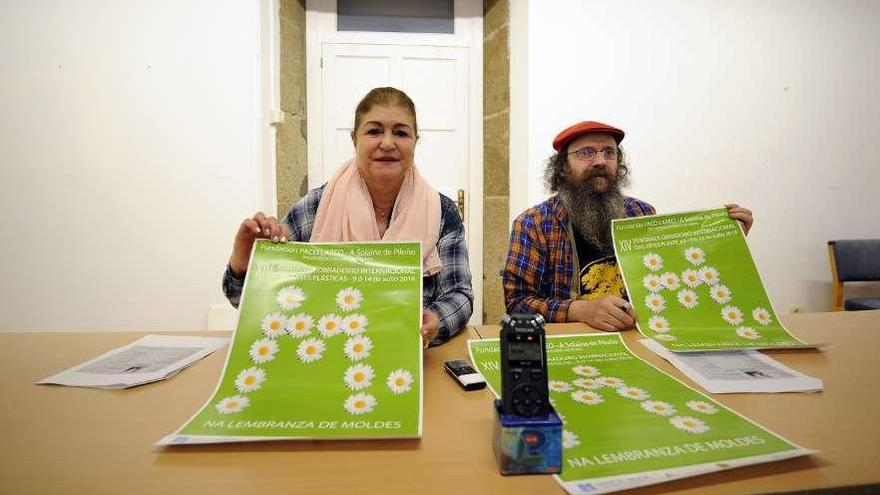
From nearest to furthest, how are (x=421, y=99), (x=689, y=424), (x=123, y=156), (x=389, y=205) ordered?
(x=689, y=424) → (x=389, y=205) → (x=123, y=156) → (x=421, y=99)

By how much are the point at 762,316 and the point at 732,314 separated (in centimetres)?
8

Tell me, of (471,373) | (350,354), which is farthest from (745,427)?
(350,354)

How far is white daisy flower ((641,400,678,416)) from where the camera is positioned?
73cm

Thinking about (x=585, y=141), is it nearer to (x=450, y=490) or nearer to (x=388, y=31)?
(x=450, y=490)

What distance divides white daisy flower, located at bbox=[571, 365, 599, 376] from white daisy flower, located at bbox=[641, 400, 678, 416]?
0.49 ft

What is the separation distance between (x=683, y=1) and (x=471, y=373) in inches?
134

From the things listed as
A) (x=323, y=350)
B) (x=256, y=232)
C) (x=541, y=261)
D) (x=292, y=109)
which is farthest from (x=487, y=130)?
(x=323, y=350)

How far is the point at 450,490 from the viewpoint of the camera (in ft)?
1.84

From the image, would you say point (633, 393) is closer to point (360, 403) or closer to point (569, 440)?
point (569, 440)

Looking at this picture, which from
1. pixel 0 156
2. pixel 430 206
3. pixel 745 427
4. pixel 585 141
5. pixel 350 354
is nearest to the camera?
pixel 745 427

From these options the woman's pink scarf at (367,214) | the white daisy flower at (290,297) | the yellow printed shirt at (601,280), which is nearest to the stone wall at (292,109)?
the woman's pink scarf at (367,214)

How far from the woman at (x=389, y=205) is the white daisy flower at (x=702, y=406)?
730mm

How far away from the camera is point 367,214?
1.59 metres

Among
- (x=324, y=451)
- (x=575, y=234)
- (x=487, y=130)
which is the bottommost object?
(x=324, y=451)
